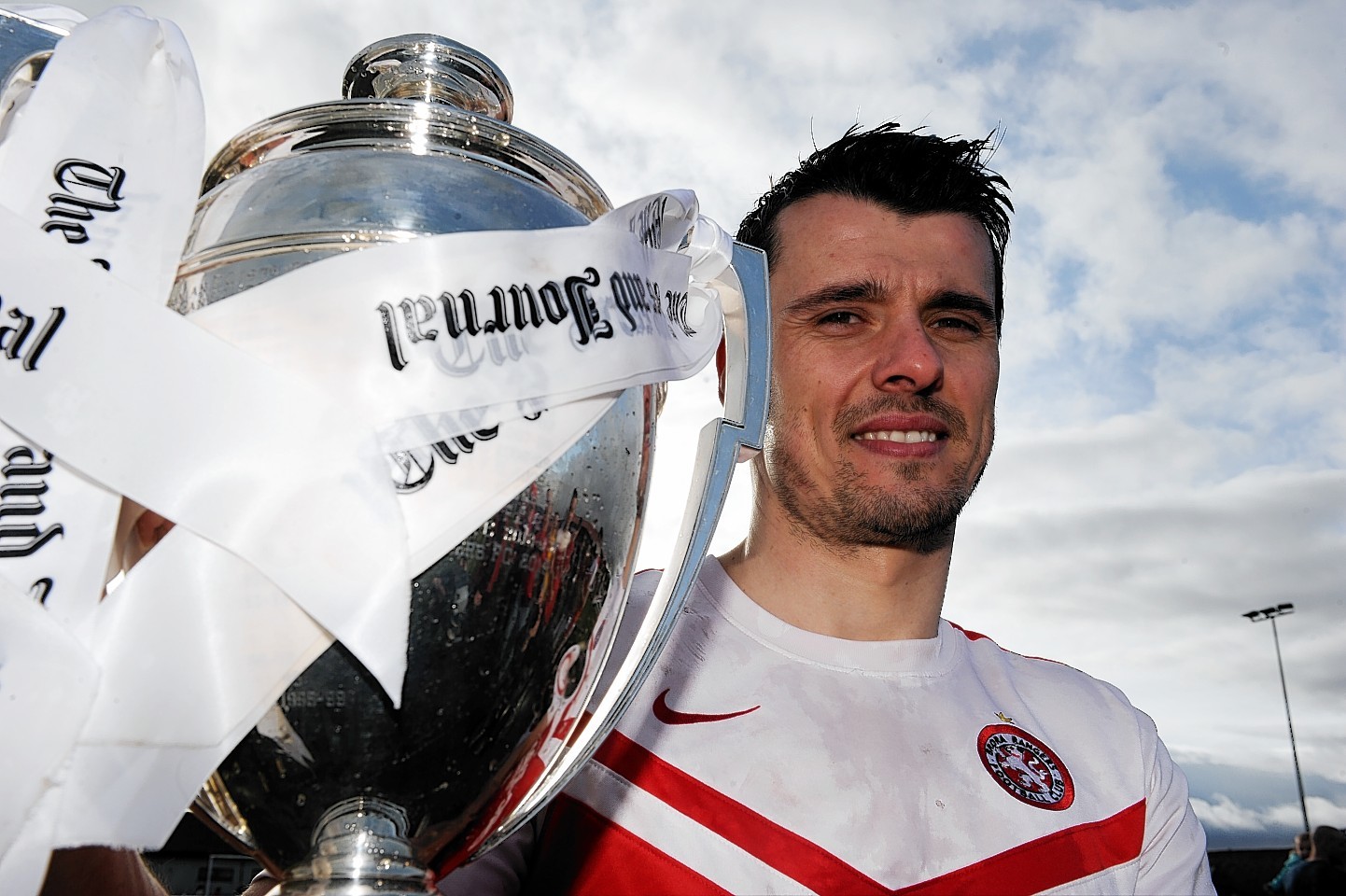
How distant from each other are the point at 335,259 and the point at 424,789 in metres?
0.30

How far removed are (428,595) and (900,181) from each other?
147cm

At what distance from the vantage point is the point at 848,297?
173 centimetres

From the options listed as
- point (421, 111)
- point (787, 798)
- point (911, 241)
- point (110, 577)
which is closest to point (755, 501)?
point (911, 241)

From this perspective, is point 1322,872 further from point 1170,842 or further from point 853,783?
point 853,783

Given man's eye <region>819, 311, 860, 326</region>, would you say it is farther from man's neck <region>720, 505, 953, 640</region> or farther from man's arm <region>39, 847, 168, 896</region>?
man's arm <region>39, 847, 168, 896</region>

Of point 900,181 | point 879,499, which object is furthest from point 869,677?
point 900,181

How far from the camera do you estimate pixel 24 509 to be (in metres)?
→ 0.51

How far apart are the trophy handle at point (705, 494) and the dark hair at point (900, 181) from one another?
1049mm

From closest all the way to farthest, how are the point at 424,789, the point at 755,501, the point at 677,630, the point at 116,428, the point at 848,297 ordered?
the point at 116,428, the point at 424,789, the point at 677,630, the point at 848,297, the point at 755,501

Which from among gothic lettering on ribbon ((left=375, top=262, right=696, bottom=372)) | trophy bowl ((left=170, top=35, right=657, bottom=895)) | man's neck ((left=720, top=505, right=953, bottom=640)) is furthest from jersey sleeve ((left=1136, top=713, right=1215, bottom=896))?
gothic lettering on ribbon ((left=375, top=262, right=696, bottom=372))

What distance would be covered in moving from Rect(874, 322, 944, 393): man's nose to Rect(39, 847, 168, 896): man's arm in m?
1.20

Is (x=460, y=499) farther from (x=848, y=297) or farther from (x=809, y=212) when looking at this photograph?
(x=809, y=212)

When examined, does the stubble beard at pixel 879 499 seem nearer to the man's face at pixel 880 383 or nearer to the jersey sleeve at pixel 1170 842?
the man's face at pixel 880 383

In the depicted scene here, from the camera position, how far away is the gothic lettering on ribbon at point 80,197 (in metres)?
0.55
